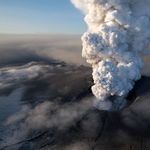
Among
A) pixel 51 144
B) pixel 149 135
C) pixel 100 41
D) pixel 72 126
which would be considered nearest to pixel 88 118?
pixel 72 126

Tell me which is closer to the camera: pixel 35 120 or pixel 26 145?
pixel 26 145

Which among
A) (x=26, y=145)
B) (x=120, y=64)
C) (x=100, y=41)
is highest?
(x=100, y=41)

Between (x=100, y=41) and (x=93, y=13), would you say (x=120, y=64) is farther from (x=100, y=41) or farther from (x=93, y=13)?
(x=93, y=13)

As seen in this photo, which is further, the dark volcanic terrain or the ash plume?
the ash plume

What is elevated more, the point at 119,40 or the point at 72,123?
the point at 119,40

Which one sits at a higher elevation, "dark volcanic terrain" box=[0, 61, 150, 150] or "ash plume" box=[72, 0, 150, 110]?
"ash plume" box=[72, 0, 150, 110]

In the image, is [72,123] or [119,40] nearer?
[72,123]

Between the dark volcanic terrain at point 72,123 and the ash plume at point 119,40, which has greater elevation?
the ash plume at point 119,40

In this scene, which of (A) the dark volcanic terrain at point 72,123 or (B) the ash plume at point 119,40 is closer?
(A) the dark volcanic terrain at point 72,123
